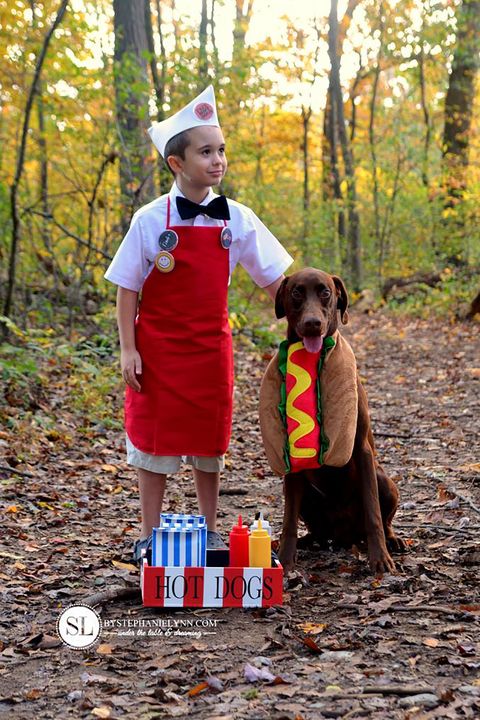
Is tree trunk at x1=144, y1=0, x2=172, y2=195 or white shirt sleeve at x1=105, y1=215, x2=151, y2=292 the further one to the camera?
tree trunk at x1=144, y1=0, x2=172, y2=195

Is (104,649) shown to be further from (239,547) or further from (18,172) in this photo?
(18,172)

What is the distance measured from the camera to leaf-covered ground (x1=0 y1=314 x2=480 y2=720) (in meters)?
2.75

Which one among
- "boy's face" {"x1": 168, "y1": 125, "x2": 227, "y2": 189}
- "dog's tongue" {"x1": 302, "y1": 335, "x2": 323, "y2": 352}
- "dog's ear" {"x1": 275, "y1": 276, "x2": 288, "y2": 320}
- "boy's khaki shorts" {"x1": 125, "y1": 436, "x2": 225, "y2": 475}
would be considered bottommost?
"boy's khaki shorts" {"x1": 125, "y1": 436, "x2": 225, "y2": 475}

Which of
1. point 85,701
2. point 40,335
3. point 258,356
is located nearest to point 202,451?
point 85,701

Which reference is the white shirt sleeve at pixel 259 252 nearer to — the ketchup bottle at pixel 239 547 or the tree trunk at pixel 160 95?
the ketchup bottle at pixel 239 547

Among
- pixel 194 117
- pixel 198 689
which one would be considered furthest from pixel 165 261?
pixel 198 689

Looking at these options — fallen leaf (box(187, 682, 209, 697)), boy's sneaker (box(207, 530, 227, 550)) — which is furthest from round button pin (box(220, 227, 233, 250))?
fallen leaf (box(187, 682, 209, 697))

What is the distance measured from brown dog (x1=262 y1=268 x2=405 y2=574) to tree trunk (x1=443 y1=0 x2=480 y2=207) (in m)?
14.6

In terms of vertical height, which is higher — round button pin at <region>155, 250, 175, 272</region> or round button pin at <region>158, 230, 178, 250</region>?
round button pin at <region>158, 230, 178, 250</region>

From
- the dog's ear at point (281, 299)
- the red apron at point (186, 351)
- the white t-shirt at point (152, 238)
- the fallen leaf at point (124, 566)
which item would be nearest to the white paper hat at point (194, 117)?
the white t-shirt at point (152, 238)

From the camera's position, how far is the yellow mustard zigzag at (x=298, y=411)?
3.94 meters

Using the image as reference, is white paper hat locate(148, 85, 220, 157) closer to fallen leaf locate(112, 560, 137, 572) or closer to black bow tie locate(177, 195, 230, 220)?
black bow tie locate(177, 195, 230, 220)

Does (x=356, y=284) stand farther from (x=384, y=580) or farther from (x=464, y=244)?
(x=384, y=580)

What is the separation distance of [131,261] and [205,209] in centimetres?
44
